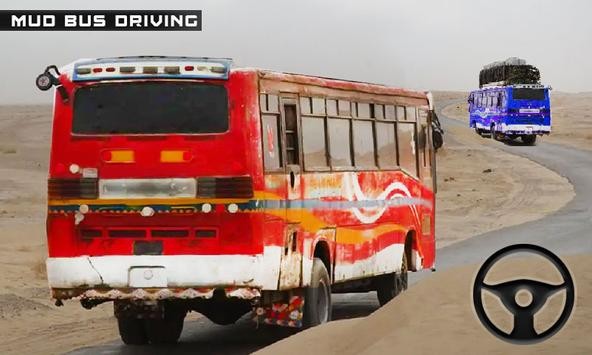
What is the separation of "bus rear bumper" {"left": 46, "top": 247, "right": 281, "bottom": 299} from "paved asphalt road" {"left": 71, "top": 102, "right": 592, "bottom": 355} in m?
1.45

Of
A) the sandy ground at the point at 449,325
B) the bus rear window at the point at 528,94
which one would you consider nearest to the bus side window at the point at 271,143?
the sandy ground at the point at 449,325

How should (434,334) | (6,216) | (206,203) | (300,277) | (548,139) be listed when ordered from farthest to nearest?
(548,139) → (6,216) → (300,277) → (206,203) → (434,334)

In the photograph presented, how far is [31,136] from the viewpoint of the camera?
87625mm

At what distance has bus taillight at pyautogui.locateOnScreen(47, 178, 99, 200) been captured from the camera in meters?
14.0

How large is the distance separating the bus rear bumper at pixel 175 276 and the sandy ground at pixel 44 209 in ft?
6.94

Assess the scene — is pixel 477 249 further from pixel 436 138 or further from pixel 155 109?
pixel 155 109

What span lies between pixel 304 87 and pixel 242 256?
8.68ft

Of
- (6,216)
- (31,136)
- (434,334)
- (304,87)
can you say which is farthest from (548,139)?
(434,334)

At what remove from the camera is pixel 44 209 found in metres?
43.2

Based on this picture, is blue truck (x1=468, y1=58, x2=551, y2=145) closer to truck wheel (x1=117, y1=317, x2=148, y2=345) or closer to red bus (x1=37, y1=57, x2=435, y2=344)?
truck wheel (x1=117, y1=317, x2=148, y2=345)

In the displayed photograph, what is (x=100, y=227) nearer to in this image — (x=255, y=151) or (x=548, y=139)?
(x=255, y=151)

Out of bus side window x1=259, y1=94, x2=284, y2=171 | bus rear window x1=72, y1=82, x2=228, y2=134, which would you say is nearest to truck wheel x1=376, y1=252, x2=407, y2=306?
bus side window x1=259, y1=94, x2=284, y2=171

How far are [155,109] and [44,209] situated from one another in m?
29.9

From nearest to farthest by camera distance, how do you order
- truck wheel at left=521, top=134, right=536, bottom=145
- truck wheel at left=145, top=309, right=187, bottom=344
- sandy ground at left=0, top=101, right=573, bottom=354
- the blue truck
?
truck wheel at left=145, top=309, right=187, bottom=344
sandy ground at left=0, top=101, right=573, bottom=354
the blue truck
truck wheel at left=521, top=134, right=536, bottom=145
